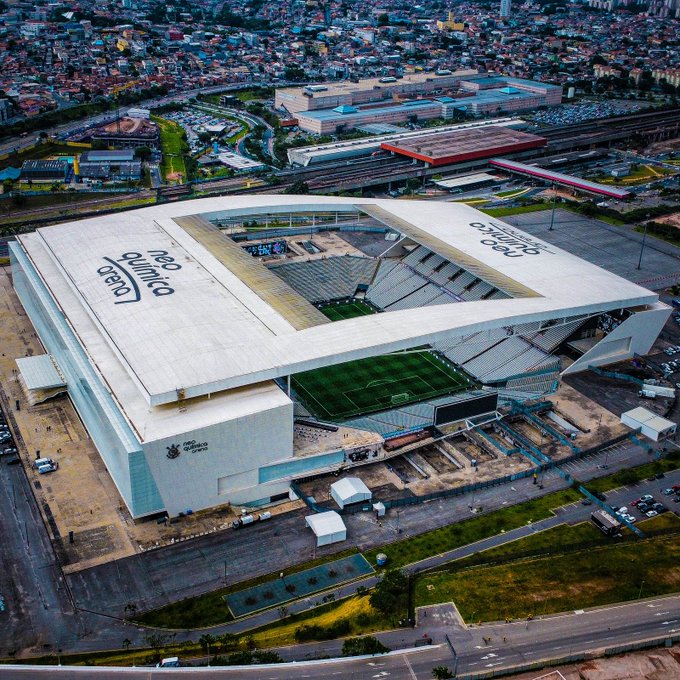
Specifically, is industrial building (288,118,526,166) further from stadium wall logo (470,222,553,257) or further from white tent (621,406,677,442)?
white tent (621,406,677,442)

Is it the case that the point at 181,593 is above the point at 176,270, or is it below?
below

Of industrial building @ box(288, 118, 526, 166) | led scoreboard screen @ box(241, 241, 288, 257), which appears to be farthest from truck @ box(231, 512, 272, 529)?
industrial building @ box(288, 118, 526, 166)

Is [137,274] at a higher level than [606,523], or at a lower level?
higher

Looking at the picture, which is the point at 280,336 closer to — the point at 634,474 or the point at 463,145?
the point at 634,474

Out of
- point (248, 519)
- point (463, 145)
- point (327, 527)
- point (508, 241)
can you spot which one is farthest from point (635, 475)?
point (463, 145)

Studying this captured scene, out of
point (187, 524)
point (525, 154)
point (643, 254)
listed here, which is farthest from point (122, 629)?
point (525, 154)

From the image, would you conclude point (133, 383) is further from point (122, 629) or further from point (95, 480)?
point (122, 629)

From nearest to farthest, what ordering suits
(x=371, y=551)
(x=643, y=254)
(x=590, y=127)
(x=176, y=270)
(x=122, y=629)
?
→ (x=122, y=629), (x=371, y=551), (x=176, y=270), (x=643, y=254), (x=590, y=127)
